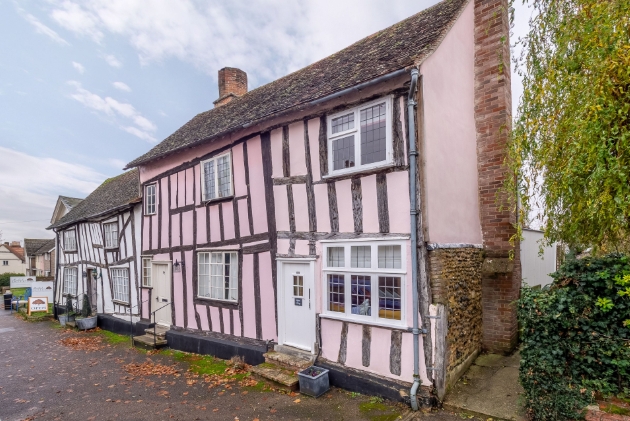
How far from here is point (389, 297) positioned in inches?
264

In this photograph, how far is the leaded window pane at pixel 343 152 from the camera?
736cm

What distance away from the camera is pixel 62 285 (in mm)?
20422

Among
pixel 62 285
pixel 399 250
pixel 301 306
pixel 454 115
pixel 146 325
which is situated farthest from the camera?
pixel 62 285

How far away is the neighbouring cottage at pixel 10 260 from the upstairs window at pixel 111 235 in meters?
58.2

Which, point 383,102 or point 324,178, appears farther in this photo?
point 324,178

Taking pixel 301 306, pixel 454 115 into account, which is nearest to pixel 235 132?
pixel 301 306

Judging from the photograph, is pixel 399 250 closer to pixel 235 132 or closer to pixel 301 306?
pixel 301 306

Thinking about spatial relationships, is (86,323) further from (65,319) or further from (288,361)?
(288,361)

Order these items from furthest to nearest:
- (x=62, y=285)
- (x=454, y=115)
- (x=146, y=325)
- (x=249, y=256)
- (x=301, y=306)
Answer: (x=62, y=285), (x=146, y=325), (x=249, y=256), (x=301, y=306), (x=454, y=115)

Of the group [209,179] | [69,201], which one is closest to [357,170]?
[209,179]

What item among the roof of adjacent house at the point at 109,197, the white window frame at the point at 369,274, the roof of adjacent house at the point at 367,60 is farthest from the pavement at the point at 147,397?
the roof of adjacent house at the point at 109,197

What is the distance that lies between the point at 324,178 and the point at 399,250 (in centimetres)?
228

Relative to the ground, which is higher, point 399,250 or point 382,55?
point 382,55

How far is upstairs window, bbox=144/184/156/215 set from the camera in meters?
13.1
